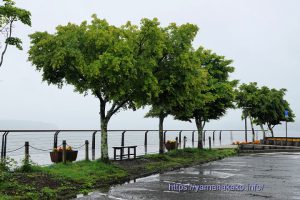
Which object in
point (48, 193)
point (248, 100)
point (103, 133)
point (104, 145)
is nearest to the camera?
point (48, 193)

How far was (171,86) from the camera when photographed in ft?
54.1

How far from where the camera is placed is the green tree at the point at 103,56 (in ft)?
45.1

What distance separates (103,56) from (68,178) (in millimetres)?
4775

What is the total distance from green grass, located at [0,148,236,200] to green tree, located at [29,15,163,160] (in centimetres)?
181

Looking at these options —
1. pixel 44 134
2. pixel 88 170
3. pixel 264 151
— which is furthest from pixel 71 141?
pixel 264 151

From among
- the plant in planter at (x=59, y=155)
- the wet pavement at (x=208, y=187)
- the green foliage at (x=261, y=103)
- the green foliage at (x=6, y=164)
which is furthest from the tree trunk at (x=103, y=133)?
the green foliage at (x=261, y=103)

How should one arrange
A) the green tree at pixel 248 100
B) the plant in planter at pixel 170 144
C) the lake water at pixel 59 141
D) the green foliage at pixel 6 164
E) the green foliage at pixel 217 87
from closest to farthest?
the green foliage at pixel 6 164
the lake water at pixel 59 141
the green foliage at pixel 217 87
the plant in planter at pixel 170 144
the green tree at pixel 248 100

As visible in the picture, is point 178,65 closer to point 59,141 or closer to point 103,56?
point 103,56

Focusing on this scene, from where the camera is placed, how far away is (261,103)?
42.2 metres

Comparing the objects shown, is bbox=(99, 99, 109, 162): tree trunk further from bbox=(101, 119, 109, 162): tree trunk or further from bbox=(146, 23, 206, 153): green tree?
bbox=(146, 23, 206, 153): green tree

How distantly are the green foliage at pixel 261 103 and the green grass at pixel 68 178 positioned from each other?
26.2 meters

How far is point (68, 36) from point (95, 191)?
21.4 ft

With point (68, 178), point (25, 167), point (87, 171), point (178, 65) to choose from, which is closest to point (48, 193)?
point (68, 178)

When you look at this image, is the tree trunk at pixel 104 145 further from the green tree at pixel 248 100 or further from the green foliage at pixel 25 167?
the green tree at pixel 248 100
